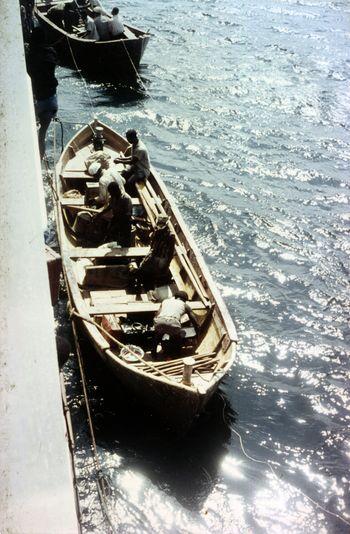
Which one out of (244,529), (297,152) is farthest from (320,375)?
(297,152)

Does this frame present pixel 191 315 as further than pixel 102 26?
No

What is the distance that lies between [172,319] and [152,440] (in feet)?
6.60

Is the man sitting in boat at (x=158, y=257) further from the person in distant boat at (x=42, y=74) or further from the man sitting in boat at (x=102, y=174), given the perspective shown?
the person in distant boat at (x=42, y=74)

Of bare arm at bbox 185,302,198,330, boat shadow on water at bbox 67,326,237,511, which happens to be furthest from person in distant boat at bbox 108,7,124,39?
boat shadow on water at bbox 67,326,237,511

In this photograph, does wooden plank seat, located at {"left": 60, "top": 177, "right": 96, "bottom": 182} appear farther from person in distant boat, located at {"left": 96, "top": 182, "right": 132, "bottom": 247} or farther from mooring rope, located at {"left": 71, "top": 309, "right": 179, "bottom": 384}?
mooring rope, located at {"left": 71, "top": 309, "right": 179, "bottom": 384}

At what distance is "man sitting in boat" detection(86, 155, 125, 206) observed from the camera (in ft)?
34.2

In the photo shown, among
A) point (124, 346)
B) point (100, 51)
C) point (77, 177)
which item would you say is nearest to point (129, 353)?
point (124, 346)

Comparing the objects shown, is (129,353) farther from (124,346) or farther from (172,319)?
(172,319)

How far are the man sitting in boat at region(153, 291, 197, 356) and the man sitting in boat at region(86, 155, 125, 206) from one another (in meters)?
3.14

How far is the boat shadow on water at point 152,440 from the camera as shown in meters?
7.35

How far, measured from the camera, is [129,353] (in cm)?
789

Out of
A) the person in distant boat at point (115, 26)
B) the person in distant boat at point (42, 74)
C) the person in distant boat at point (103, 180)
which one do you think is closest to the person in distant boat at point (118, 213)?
the person in distant boat at point (103, 180)

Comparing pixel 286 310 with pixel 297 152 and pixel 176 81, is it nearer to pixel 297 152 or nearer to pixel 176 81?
pixel 297 152

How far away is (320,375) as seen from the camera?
9570 millimetres
